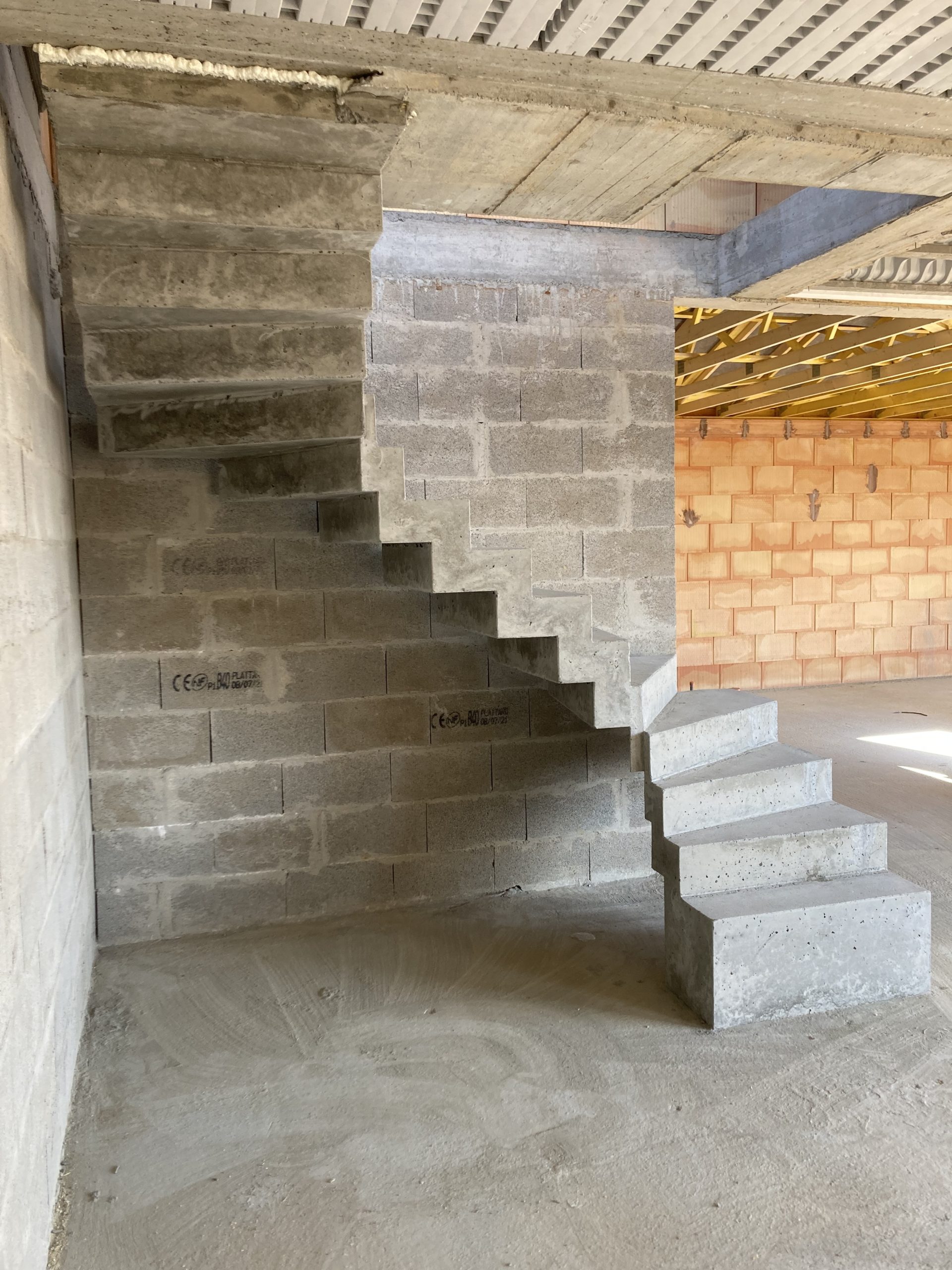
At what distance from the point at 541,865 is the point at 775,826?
4.12 feet

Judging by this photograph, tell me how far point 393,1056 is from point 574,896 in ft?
4.76

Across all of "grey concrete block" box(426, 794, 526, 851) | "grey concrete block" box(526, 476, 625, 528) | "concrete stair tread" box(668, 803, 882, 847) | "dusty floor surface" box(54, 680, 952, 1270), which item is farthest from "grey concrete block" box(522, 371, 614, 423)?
"dusty floor surface" box(54, 680, 952, 1270)

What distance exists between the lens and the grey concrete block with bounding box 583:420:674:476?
425cm

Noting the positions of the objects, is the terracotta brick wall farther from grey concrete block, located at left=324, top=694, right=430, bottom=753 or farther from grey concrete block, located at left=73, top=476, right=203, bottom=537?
grey concrete block, located at left=73, top=476, right=203, bottom=537

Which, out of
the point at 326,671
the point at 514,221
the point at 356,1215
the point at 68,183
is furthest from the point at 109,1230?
the point at 514,221

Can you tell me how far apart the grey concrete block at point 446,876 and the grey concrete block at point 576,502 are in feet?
4.79

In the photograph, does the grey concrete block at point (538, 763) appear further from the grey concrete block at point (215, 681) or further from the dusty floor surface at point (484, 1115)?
the grey concrete block at point (215, 681)

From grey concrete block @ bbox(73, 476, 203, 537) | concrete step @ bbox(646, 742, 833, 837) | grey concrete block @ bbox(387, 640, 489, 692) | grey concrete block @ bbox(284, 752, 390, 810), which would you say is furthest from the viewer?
grey concrete block @ bbox(387, 640, 489, 692)

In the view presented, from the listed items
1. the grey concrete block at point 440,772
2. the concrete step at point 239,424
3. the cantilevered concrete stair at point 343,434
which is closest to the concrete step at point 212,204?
the cantilevered concrete stair at point 343,434

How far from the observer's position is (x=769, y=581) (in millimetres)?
9750

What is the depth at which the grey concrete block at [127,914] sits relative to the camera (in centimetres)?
385

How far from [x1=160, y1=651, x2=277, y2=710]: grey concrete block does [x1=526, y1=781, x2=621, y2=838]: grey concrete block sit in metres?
1.26

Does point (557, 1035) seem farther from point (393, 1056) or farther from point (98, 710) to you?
point (98, 710)

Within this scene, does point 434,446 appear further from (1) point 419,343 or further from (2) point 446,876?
(2) point 446,876
